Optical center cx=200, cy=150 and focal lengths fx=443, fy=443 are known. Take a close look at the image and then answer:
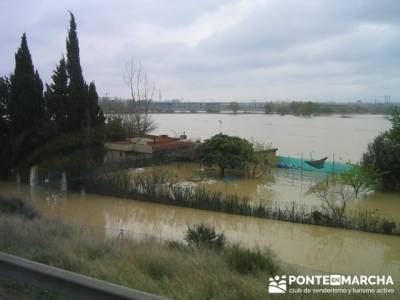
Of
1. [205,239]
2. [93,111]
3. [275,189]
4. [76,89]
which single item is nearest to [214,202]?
[275,189]

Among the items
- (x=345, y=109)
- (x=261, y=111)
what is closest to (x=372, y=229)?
(x=345, y=109)

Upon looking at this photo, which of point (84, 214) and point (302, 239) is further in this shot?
point (84, 214)

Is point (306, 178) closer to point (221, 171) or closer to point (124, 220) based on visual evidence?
point (221, 171)

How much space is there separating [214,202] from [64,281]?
11.9 meters

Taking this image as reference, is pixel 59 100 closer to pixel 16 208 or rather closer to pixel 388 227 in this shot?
pixel 16 208

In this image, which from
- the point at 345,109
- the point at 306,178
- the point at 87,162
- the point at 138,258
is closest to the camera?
the point at 138,258

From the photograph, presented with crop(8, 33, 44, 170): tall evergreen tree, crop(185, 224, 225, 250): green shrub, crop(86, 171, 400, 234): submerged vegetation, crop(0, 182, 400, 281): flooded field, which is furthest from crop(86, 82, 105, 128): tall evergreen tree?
crop(185, 224, 225, 250): green shrub

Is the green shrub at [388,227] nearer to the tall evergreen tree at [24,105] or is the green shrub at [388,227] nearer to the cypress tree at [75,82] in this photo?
the cypress tree at [75,82]

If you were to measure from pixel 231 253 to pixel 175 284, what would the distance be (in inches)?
79.1

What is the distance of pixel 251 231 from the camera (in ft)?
42.0

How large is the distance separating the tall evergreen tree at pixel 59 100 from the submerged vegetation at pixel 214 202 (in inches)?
142

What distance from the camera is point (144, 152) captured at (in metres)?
25.4

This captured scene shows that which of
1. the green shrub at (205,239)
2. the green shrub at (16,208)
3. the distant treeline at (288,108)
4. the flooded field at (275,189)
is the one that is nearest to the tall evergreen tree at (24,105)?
the flooded field at (275,189)

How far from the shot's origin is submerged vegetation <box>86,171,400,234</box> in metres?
12.9
